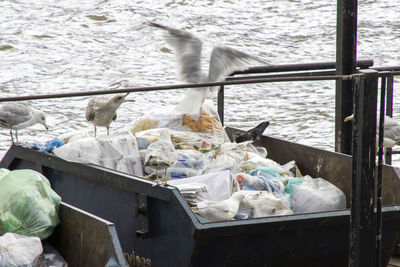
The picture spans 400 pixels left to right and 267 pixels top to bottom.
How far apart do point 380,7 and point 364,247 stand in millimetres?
A: 13016

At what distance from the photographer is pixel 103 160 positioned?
12.8 feet

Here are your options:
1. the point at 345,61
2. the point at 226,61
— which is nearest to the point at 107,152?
the point at 226,61

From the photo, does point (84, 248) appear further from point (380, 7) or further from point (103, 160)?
point (380, 7)

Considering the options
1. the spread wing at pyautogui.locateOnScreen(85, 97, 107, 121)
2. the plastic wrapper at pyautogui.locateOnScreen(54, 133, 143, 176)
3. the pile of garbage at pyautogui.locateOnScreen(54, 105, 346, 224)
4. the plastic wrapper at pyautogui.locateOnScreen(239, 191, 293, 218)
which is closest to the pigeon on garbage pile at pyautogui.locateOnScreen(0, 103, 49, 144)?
the spread wing at pyautogui.locateOnScreen(85, 97, 107, 121)

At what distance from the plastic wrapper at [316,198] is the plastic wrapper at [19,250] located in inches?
56.8

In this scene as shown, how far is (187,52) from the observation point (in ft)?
14.4

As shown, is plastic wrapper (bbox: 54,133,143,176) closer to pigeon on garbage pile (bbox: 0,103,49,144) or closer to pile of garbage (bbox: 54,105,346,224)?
pile of garbage (bbox: 54,105,346,224)

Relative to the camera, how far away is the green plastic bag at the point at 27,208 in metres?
3.12

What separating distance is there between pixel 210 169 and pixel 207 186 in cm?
41

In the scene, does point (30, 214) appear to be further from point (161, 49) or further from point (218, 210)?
point (161, 49)

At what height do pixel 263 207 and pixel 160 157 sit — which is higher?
pixel 160 157

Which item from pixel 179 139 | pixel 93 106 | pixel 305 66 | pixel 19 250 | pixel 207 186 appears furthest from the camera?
pixel 305 66

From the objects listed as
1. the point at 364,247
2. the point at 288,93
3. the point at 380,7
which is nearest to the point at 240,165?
the point at 364,247

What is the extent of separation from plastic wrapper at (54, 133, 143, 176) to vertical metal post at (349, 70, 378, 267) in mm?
1984
